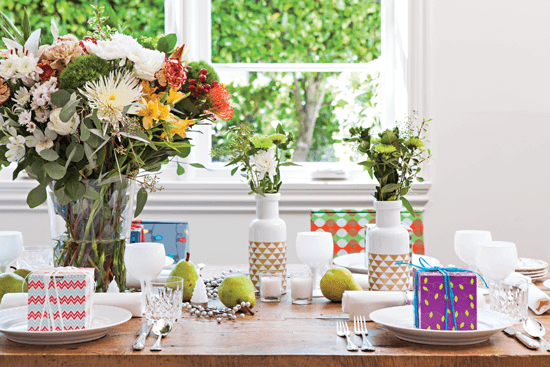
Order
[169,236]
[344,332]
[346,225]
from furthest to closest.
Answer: [346,225] → [169,236] → [344,332]

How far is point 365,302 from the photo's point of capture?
120 cm

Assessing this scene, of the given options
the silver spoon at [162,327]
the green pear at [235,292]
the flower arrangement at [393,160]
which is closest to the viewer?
the silver spoon at [162,327]

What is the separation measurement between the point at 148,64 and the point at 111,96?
12 cm

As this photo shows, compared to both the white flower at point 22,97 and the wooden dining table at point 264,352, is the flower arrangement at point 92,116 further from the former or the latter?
the wooden dining table at point 264,352

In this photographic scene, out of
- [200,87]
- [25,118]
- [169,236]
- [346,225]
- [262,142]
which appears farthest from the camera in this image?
[346,225]

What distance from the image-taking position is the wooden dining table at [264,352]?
95cm

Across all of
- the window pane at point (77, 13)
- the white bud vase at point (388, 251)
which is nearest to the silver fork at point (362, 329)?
the white bud vase at point (388, 251)

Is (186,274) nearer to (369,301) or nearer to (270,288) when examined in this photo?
(270,288)

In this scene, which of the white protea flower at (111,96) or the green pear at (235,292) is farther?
the green pear at (235,292)

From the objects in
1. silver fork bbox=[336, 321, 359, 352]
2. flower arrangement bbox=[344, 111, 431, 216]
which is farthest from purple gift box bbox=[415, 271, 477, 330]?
flower arrangement bbox=[344, 111, 431, 216]

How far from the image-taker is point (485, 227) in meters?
2.85

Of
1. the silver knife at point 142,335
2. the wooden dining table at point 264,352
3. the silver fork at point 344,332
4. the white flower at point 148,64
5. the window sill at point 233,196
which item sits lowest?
the wooden dining table at point 264,352

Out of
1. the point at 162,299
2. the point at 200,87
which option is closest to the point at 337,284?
the point at 162,299

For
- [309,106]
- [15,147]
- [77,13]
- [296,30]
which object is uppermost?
[77,13]
